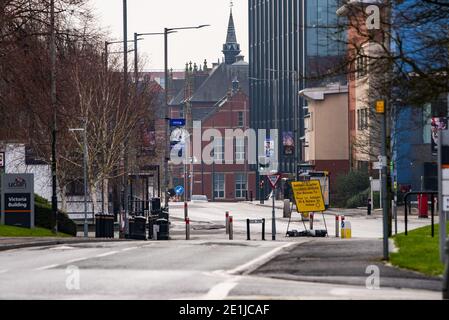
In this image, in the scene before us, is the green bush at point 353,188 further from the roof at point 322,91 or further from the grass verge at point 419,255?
the grass verge at point 419,255

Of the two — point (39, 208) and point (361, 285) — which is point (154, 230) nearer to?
point (39, 208)

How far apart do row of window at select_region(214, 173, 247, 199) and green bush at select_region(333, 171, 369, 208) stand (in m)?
72.1

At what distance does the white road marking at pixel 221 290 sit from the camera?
16.8m

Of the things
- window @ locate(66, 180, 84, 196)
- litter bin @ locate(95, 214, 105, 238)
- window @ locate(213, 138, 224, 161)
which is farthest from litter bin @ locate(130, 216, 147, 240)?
window @ locate(213, 138, 224, 161)

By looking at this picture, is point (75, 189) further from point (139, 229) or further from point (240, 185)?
point (240, 185)

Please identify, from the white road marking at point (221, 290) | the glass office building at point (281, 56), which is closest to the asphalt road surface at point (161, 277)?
the white road marking at point (221, 290)

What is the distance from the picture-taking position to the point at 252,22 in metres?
157

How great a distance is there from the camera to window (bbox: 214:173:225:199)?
554 ft

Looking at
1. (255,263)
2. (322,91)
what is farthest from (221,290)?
(322,91)

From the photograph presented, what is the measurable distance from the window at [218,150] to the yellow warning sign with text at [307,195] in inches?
4378

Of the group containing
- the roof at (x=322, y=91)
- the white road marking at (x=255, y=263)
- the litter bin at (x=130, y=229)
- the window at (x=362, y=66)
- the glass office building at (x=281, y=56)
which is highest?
the glass office building at (x=281, y=56)

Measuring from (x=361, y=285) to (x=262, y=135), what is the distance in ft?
431

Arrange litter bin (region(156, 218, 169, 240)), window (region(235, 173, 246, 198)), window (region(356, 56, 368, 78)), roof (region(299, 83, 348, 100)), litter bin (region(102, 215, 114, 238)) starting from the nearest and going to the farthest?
window (region(356, 56, 368, 78)), litter bin (region(102, 215, 114, 238)), litter bin (region(156, 218, 169, 240)), roof (region(299, 83, 348, 100)), window (region(235, 173, 246, 198))

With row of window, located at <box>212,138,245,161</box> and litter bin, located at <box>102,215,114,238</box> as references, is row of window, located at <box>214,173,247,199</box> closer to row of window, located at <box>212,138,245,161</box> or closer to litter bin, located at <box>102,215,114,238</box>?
row of window, located at <box>212,138,245,161</box>
